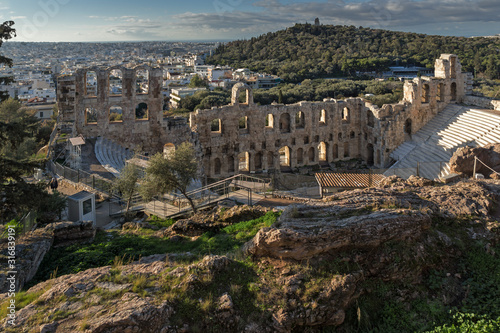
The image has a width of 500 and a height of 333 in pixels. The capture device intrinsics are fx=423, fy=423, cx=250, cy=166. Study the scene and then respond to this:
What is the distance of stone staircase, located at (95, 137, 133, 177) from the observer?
23516 millimetres

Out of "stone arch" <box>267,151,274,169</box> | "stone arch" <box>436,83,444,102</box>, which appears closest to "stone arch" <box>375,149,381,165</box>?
"stone arch" <box>436,83,444,102</box>

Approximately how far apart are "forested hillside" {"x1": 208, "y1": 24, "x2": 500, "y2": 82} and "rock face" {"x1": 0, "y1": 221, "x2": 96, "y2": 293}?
68.4m

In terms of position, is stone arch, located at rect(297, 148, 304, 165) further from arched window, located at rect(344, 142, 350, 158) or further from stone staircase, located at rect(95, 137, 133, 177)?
stone staircase, located at rect(95, 137, 133, 177)

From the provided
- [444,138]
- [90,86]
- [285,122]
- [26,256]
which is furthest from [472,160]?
[90,86]

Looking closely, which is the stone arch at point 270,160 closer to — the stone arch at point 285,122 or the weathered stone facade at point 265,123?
the weathered stone facade at point 265,123

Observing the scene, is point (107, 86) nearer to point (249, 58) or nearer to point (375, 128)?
point (375, 128)

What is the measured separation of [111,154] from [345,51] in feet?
Result: 281

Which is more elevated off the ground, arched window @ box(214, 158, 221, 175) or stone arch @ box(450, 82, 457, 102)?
stone arch @ box(450, 82, 457, 102)

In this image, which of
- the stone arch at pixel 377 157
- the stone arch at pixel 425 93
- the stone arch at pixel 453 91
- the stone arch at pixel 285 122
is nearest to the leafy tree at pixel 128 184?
the stone arch at pixel 285 122

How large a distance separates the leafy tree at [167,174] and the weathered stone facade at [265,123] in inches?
436

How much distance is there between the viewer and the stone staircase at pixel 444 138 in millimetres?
26188

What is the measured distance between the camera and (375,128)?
3316 centimetres

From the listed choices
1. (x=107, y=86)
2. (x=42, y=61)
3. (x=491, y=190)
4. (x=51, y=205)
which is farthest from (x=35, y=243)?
(x=42, y=61)

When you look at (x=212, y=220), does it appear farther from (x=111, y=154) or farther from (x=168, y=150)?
(x=111, y=154)
